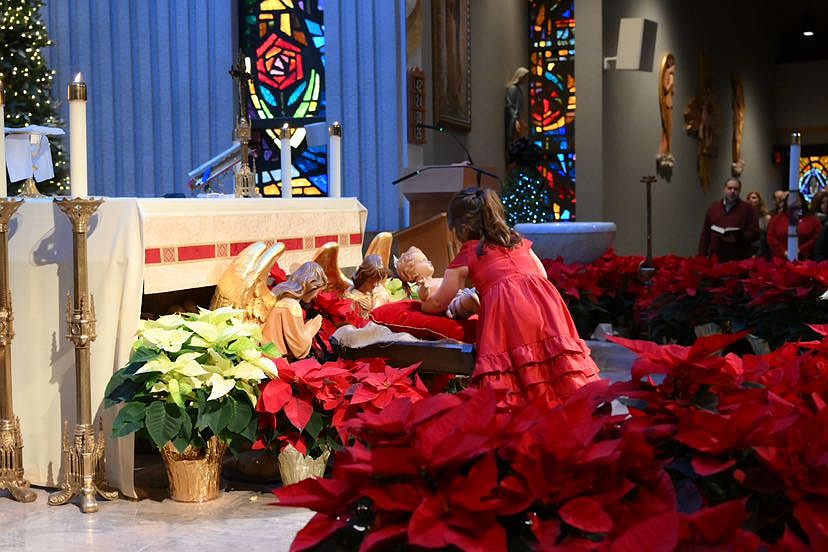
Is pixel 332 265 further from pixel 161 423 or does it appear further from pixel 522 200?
pixel 522 200

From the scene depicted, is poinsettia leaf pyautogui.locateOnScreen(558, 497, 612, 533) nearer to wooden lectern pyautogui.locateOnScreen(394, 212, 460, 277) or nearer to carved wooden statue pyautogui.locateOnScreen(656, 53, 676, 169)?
wooden lectern pyautogui.locateOnScreen(394, 212, 460, 277)

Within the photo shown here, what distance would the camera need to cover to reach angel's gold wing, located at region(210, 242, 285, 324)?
4262mm

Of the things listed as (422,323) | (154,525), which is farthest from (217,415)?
(422,323)

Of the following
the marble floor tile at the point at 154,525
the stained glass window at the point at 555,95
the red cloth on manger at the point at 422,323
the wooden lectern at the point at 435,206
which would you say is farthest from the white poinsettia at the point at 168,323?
the stained glass window at the point at 555,95

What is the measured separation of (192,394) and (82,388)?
382 mm

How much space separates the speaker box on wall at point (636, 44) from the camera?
41.6 ft

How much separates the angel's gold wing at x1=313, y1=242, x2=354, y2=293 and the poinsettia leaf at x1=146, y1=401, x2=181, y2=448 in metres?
1.48

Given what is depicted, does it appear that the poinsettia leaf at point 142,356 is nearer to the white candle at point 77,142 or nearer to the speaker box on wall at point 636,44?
the white candle at point 77,142

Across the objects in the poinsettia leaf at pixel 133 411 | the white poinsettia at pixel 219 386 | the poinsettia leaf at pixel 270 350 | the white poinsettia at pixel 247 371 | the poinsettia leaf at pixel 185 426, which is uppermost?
the poinsettia leaf at pixel 270 350

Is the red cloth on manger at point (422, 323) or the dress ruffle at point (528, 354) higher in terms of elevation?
the red cloth on manger at point (422, 323)

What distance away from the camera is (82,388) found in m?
3.78

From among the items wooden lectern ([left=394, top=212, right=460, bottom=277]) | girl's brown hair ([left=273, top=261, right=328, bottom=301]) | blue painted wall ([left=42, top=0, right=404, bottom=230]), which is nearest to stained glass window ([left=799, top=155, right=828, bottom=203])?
blue painted wall ([left=42, top=0, right=404, bottom=230])

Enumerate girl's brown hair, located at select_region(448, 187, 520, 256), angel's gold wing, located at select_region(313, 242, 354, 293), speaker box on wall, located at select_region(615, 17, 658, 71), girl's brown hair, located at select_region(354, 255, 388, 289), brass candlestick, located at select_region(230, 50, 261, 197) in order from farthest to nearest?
speaker box on wall, located at select_region(615, 17, 658, 71)
brass candlestick, located at select_region(230, 50, 261, 197)
angel's gold wing, located at select_region(313, 242, 354, 293)
girl's brown hair, located at select_region(354, 255, 388, 289)
girl's brown hair, located at select_region(448, 187, 520, 256)

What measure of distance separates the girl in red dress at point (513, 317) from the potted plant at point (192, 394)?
2.79ft
